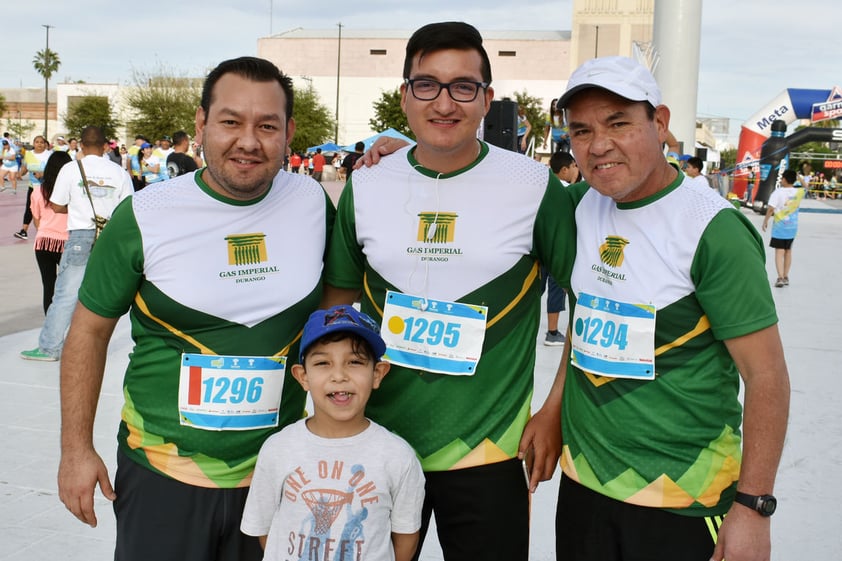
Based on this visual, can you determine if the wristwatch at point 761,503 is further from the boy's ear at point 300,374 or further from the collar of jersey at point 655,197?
the boy's ear at point 300,374

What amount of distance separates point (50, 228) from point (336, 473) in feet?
18.9

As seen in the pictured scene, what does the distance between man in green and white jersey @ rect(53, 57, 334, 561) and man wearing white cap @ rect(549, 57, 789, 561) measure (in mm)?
879

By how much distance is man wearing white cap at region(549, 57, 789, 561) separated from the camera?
196cm

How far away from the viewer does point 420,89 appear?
235cm

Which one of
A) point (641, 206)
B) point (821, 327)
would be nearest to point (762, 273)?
point (641, 206)

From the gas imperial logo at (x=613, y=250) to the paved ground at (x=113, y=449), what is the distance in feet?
6.19

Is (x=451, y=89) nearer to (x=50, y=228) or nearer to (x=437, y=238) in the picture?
(x=437, y=238)

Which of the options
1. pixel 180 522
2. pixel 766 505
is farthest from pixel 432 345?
pixel 766 505

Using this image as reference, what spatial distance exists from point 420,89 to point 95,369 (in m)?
1.25

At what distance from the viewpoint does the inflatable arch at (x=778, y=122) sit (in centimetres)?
2883

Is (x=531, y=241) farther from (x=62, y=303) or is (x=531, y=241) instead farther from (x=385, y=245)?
(x=62, y=303)

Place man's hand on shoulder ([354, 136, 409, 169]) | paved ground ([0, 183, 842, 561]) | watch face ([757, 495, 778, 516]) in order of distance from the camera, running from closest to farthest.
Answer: watch face ([757, 495, 778, 516]) → man's hand on shoulder ([354, 136, 409, 169]) → paved ground ([0, 183, 842, 561])

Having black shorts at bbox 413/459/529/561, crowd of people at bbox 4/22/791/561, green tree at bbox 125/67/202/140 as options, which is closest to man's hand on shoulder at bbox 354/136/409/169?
crowd of people at bbox 4/22/791/561

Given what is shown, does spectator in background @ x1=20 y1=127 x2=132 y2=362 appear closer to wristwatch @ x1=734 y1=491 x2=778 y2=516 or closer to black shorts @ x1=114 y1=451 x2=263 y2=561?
black shorts @ x1=114 y1=451 x2=263 y2=561
